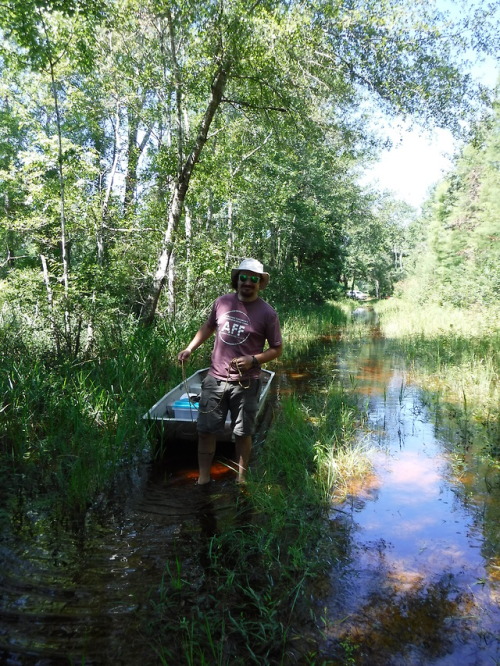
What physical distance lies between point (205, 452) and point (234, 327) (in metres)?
1.26

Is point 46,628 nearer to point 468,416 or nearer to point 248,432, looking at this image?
point 248,432

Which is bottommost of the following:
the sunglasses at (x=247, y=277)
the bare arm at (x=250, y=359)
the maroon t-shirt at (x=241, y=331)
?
the bare arm at (x=250, y=359)

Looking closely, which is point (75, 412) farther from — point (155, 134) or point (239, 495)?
point (155, 134)

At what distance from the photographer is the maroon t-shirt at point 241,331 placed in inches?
155

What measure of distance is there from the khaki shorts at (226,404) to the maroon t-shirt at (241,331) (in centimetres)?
9

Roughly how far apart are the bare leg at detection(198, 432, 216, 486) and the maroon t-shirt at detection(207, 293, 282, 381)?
61 cm

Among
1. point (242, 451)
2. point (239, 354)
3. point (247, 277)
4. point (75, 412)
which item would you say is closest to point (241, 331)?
point (239, 354)

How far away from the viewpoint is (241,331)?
12.9 feet

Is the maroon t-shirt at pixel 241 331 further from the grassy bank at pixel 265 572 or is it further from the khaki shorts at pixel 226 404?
the grassy bank at pixel 265 572

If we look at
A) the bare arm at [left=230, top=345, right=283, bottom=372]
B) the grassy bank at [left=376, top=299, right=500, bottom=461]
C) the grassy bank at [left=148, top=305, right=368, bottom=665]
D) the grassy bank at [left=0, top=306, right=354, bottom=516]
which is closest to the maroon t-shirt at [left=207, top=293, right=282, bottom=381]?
the bare arm at [left=230, top=345, right=283, bottom=372]

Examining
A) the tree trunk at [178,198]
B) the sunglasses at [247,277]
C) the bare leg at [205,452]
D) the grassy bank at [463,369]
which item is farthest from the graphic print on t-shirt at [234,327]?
the tree trunk at [178,198]

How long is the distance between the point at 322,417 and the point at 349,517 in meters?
2.23

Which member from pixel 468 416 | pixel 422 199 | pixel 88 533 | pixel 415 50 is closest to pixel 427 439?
pixel 468 416

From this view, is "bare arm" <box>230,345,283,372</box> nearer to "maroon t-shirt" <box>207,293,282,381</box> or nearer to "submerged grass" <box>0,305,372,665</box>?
"maroon t-shirt" <box>207,293,282,381</box>
